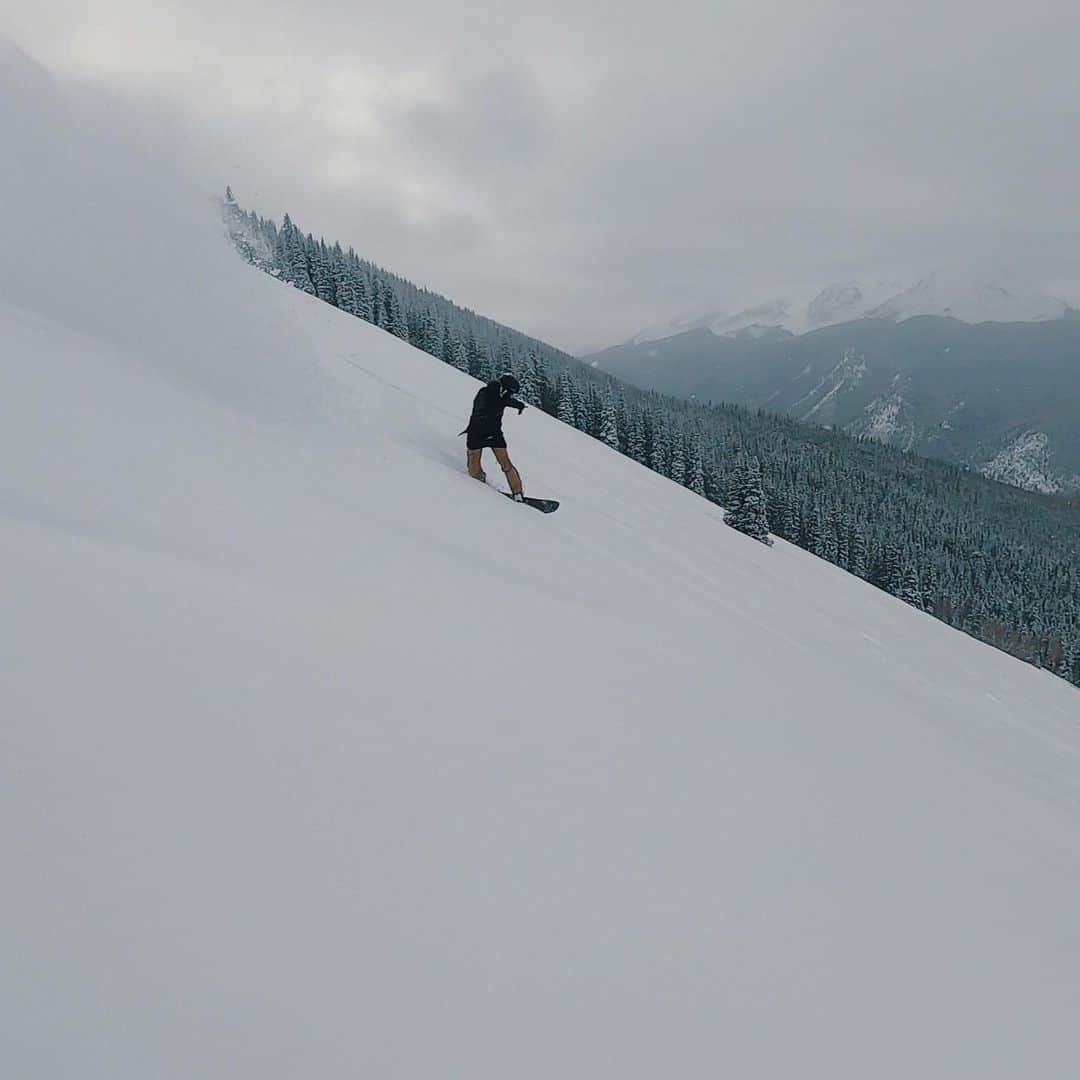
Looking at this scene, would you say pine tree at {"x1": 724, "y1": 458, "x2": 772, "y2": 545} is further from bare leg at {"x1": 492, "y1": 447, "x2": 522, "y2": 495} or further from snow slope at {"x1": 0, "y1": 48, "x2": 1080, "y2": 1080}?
snow slope at {"x1": 0, "y1": 48, "x2": 1080, "y2": 1080}

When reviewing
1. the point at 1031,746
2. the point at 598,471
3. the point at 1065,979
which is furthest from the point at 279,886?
the point at 598,471

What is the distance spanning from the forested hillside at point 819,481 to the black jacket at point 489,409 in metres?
2.99

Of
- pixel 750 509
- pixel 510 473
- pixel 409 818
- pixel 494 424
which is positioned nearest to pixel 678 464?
pixel 750 509

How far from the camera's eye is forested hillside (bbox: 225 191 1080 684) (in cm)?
6488

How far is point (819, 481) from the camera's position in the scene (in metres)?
130

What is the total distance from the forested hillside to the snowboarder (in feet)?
9.74

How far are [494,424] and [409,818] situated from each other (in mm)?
8272

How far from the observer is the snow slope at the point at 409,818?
59.5 inches

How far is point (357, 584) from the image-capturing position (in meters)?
3.77

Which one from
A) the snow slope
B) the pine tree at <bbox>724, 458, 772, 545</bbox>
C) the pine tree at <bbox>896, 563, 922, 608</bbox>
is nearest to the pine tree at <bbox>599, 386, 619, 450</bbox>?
the pine tree at <bbox>724, 458, 772, 545</bbox>

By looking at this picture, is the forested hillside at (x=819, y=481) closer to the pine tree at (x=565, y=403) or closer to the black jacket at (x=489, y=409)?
the pine tree at (x=565, y=403)

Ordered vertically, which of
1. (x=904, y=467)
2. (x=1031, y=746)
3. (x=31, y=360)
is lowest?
(x=1031, y=746)

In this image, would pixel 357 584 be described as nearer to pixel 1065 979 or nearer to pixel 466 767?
pixel 466 767

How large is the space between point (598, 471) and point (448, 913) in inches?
689
